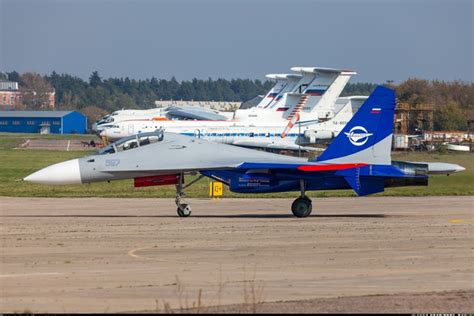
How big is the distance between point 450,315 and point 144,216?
618 inches

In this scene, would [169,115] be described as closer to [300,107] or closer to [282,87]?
[282,87]

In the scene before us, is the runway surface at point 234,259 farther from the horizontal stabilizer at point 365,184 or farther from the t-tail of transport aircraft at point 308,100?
the t-tail of transport aircraft at point 308,100

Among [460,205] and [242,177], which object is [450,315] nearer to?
[242,177]

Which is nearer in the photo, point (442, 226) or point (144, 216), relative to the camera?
point (442, 226)

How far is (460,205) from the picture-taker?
31594 mm

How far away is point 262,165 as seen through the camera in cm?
2639

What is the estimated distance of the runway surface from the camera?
13.9 m

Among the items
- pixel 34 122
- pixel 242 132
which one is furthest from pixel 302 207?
pixel 34 122

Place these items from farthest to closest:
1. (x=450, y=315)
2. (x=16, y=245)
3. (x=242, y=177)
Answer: (x=242, y=177) < (x=16, y=245) < (x=450, y=315)

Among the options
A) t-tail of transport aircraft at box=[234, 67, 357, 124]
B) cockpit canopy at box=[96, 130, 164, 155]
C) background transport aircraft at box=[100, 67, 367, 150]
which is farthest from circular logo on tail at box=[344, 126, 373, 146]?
t-tail of transport aircraft at box=[234, 67, 357, 124]

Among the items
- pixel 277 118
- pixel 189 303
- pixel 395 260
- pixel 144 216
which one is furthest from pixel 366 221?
pixel 277 118

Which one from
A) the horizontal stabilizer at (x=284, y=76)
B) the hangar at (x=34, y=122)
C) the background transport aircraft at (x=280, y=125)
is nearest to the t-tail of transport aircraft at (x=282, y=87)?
the horizontal stabilizer at (x=284, y=76)

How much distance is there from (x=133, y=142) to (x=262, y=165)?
3.25m

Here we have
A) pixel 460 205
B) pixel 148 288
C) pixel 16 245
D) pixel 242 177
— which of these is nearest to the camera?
pixel 148 288
